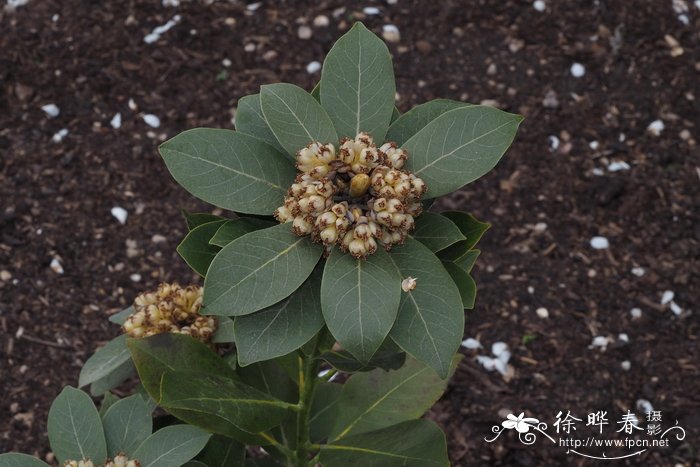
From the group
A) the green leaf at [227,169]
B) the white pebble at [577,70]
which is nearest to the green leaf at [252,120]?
the green leaf at [227,169]

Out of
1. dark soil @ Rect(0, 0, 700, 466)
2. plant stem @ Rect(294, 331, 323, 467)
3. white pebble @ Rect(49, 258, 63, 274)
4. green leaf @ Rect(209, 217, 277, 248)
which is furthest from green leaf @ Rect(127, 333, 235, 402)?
white pebble @ Rect(49, 258, 63, 274)

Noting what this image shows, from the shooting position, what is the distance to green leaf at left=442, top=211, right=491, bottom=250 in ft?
4.34

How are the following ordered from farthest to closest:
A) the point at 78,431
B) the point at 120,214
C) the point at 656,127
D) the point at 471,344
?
the point at 656,127, the point at 120,214, the point at 471,344, the point at 78,431

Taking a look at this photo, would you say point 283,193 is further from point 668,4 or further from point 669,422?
point 668,4

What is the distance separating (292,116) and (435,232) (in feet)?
0.90

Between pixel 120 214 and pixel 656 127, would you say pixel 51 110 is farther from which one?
Answer: pixel 656 127

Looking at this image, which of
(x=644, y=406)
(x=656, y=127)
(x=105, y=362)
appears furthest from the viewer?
(x=656, y=127)

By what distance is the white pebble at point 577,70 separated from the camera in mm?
3486

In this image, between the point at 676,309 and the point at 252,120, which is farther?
the point at 676,309

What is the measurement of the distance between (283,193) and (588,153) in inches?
92.2

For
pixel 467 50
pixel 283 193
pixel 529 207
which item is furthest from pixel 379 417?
pixel 467 50

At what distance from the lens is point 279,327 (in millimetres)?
1209

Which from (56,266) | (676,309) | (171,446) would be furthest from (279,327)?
(676,309)

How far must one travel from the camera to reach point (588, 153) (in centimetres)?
330
